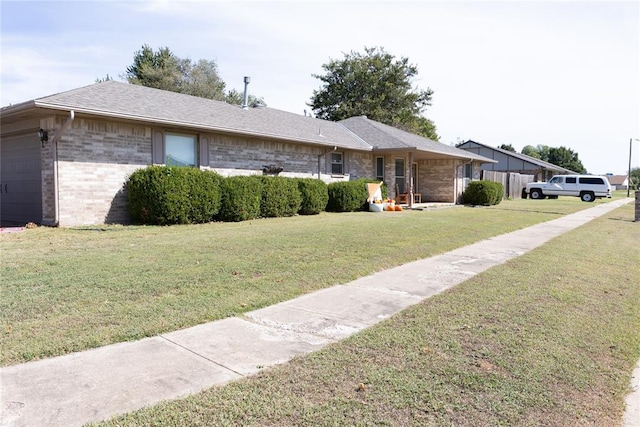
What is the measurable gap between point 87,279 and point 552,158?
98101 millimetres

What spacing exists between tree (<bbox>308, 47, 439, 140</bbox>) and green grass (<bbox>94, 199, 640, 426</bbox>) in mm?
37974

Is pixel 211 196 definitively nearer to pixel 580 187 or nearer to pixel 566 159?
pixel 580 187

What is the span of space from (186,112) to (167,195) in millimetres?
4003

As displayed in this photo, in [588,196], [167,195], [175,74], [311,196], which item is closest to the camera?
[167,195]

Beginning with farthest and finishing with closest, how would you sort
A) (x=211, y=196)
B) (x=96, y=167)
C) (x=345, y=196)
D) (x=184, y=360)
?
(x=345, y=196), (x=211, y=196), (x=96, y=167), (x=184, y=360)

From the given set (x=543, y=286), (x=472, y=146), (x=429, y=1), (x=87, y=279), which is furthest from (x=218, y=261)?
(x=472, y=146)

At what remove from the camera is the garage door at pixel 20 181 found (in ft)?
40.8

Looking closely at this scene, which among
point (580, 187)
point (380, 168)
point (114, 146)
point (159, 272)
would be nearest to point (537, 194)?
point (580, 187)

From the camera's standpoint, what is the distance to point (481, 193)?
80.0 ft

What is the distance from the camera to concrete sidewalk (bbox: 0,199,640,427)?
2.72 metres

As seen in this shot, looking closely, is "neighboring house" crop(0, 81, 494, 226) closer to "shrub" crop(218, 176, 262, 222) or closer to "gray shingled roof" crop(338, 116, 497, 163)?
"shrub" crop(218, 176, 262, 222)

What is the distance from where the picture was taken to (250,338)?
12.9 feet

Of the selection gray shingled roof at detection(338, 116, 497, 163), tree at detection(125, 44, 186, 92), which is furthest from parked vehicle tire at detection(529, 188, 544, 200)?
tree at detection(125, 44, 186, 92)

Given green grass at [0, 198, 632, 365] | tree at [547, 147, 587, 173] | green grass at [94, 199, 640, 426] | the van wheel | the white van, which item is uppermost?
tree at [547, 147, 587, 173]
